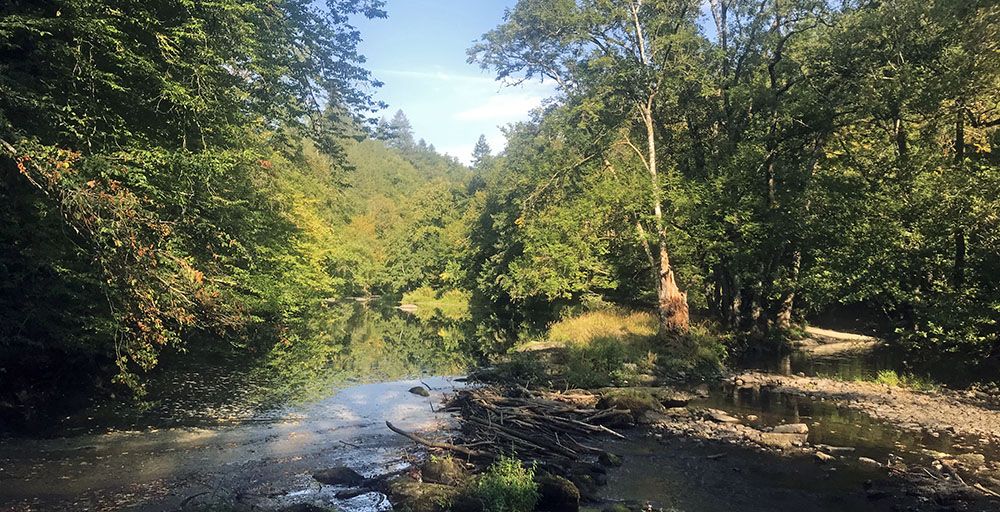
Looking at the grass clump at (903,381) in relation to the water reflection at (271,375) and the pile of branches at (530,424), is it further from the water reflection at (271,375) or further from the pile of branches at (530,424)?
the water reflection at (271,375)

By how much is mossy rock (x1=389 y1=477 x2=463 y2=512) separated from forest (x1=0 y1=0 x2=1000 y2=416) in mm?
4892

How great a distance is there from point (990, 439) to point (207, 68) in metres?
18.3

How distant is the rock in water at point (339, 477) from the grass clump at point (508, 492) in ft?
7.80

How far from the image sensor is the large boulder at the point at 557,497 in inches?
321

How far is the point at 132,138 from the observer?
13.0 m

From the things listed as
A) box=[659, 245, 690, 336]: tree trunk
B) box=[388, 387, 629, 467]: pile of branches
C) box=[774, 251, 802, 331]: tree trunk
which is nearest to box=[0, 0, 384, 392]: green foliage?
box=[388, 387, 629, 467]: pile of branches

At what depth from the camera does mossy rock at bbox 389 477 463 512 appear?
7.84 m

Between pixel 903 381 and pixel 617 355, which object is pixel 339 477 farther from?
pixel 903 381

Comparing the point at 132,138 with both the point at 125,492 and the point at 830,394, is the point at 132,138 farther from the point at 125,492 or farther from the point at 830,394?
the point at 830,394

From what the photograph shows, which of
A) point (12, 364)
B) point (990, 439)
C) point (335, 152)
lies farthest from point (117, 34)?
point (990, 439)

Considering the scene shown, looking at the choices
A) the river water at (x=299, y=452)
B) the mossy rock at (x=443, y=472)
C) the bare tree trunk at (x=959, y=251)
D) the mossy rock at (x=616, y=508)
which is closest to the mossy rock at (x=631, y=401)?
the river water at (x=299, y=452)

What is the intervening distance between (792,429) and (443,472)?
8068mm

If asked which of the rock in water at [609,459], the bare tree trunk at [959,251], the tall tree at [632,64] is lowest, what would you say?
the rock in water at [609,459]

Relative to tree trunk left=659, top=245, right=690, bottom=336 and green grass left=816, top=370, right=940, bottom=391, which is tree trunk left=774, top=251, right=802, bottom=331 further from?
green grass left=816, top=370, right=940, bottom=391
